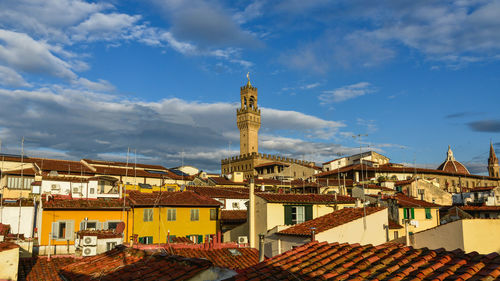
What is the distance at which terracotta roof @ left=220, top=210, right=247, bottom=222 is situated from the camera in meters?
39.4

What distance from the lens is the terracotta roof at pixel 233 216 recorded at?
39406 millimetres

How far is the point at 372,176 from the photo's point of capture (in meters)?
76.9

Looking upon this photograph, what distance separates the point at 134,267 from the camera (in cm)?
1045

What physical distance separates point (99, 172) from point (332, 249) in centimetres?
5513

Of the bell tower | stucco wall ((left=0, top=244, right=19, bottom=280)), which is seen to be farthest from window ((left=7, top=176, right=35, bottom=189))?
the bell tower

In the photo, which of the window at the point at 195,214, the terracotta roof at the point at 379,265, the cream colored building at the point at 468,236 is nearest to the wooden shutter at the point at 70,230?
the window at the point at 195,214

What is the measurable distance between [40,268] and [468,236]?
23420 mm

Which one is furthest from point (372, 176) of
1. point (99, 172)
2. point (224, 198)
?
point (99, 172)

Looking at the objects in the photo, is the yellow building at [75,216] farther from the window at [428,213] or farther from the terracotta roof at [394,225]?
the window at [428,213]

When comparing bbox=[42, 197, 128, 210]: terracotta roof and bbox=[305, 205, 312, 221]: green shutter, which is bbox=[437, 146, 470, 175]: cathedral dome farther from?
bbox=[42, 197, 128, 210]: terracotta roof

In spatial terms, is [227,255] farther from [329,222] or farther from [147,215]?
[147,215]

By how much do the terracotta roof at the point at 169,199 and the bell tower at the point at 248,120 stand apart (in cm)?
8236

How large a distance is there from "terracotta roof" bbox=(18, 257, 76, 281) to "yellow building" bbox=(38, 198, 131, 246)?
17.5ft

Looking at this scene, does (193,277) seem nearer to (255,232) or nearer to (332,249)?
(332,249)
